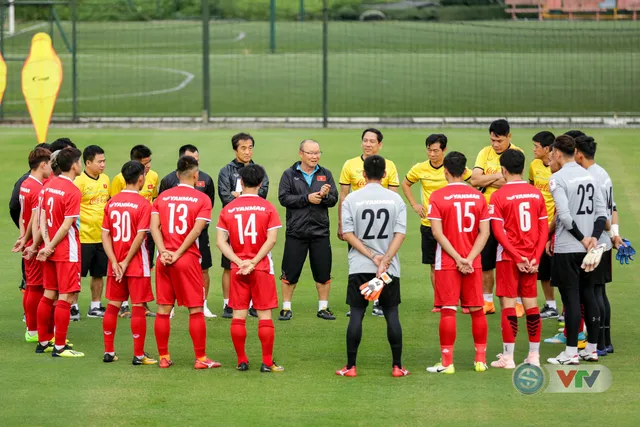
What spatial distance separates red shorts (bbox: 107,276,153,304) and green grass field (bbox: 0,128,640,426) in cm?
68

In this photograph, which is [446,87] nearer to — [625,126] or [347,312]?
[625,126]

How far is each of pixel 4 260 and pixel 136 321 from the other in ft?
18.6

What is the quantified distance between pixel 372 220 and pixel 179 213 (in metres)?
1.87

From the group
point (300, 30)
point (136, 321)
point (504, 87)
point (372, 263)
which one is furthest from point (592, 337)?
point (300, 30)

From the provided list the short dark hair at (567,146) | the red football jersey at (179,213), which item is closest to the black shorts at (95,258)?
the red football jersey at (179,213)

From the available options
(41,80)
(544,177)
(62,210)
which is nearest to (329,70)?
(41,80)

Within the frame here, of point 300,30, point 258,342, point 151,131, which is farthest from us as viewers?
point 300,30

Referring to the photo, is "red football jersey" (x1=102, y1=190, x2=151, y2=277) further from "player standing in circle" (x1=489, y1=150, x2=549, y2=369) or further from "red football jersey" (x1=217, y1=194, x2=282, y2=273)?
"player standing in circle" (x1=489, y1=150, x2=549, y2=369)

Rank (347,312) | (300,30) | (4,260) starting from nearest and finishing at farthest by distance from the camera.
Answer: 1. (347,312)
2. (4,260)
3. (300,30)

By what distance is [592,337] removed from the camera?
9.92 m

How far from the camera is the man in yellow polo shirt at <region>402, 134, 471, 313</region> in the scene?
1179 centimetres

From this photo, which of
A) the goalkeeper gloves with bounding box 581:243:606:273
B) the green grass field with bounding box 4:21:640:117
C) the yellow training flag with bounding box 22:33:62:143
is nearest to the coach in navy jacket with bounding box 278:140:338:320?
the goalkeeper gloves with bounding box 581:243:606:273

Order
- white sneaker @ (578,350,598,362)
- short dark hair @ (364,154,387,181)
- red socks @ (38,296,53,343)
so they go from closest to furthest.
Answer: short dark hair @ (364,154,387,181)
white sneaker @ (578,350,598,362)
red socks @ (38,296,53,343)

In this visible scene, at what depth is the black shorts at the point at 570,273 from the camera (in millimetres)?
9812
